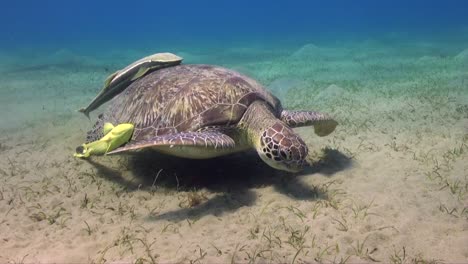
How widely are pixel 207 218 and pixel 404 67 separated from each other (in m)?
14.3

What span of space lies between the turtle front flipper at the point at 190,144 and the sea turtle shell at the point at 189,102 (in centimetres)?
42

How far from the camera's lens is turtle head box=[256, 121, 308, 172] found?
407 cm

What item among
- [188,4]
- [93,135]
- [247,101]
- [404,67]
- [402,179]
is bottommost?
[402,179]

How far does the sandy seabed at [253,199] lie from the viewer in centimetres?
315

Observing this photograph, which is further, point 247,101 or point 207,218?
point 247,101

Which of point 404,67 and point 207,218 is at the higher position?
point 404,67

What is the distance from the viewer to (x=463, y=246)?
300 cm

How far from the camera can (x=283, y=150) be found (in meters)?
4.06

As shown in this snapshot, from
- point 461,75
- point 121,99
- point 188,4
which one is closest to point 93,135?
point 121,99

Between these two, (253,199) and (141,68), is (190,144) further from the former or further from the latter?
(141,68)

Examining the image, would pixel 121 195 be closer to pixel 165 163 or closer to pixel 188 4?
pixel 165 163

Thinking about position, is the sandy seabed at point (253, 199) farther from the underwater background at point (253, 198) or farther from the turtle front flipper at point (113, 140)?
→ the turtle front flipper at point (113, 140)

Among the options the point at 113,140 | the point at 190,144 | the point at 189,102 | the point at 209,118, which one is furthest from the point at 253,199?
the point at 113,140

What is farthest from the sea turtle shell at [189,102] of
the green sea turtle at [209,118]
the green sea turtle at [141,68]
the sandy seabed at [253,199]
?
the green sea turtle at [141,68]
